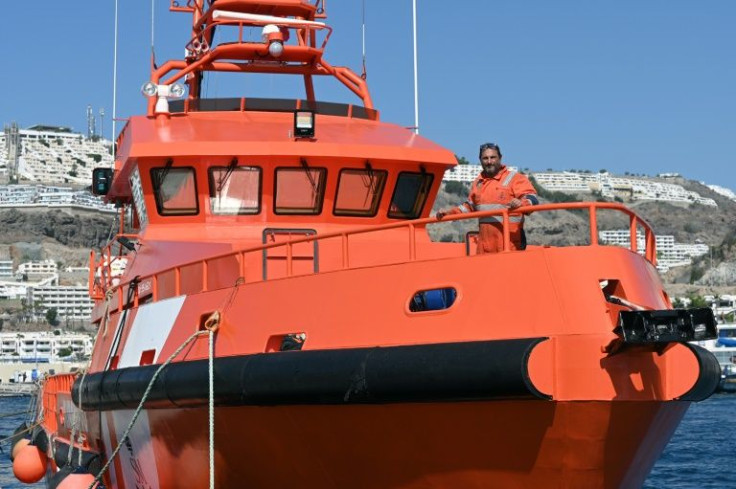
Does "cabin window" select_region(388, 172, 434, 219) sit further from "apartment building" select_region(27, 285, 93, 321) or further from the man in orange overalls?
"apartment building" select_region(27, 285, 93, 321)

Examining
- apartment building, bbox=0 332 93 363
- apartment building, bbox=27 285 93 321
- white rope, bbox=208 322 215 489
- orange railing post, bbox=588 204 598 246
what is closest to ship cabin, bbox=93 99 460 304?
white rope, bbox=208 322 215 489

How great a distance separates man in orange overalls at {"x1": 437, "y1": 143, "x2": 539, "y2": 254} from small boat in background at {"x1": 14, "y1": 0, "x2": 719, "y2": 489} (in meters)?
0.46

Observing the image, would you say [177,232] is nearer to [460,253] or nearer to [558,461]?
[460,253]

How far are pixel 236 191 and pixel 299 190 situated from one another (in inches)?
24.7

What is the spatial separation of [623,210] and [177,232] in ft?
15.9

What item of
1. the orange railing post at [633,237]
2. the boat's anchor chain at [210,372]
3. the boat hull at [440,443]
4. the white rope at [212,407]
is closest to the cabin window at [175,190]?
the boat's anchor chain at [210,372]

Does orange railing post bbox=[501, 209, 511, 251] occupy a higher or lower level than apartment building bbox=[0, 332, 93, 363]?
higher

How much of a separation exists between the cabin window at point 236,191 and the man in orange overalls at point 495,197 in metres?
2.88

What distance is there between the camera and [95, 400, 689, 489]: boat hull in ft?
27.6

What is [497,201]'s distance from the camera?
9.80 m

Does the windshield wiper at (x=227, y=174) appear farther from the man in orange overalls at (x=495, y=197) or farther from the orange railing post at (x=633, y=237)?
the orange railing post at (x=633, y=237)

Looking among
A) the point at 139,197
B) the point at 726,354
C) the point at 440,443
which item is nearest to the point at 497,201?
the point at 440,443

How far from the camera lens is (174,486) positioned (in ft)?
36.6

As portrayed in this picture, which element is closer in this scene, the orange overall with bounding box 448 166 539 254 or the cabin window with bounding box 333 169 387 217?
the orange overall with bounding box 448 166 539 254
